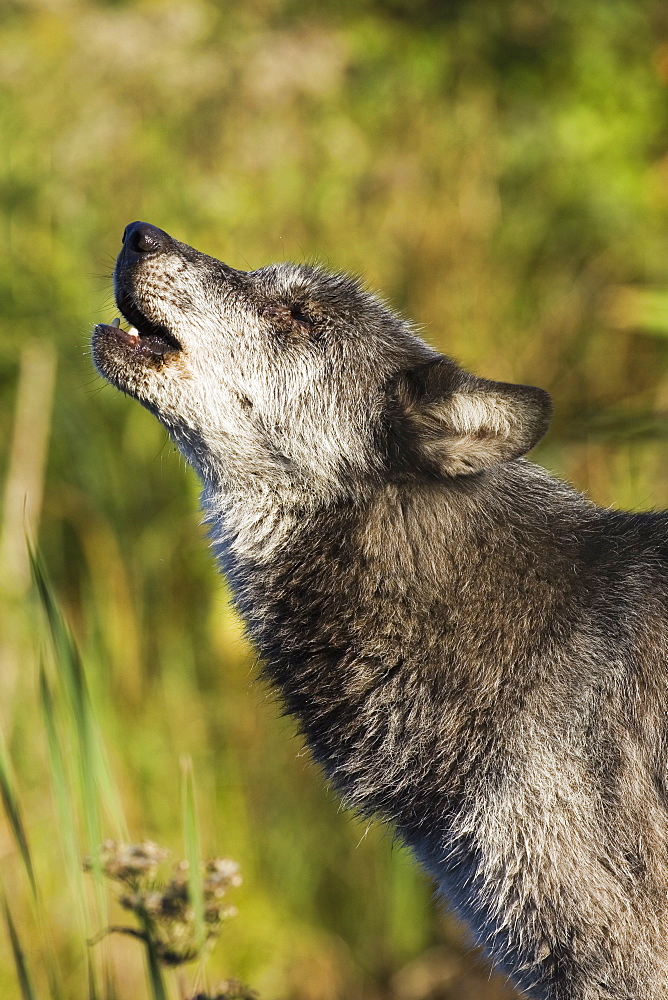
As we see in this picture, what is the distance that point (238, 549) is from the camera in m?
3.65

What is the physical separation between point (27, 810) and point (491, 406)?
342 cm

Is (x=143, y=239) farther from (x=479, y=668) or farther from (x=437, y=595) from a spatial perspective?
(x=479, y=668)

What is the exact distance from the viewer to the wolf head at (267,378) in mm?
3578

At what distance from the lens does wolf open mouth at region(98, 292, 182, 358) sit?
3633 millimetres

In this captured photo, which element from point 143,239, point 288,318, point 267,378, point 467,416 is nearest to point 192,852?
point 467,416

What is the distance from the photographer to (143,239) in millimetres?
3678

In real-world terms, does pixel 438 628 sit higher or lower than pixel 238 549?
lower

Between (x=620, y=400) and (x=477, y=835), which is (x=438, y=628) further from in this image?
(x=620, y=400)

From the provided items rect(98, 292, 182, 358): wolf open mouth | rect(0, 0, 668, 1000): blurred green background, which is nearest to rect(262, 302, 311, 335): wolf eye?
rect(98, 292, 182, 358): wolf open mouth

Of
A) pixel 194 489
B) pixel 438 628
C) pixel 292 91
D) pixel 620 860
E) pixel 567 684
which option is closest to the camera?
pixel 620 860

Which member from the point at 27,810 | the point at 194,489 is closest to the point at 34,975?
the point at 27,810

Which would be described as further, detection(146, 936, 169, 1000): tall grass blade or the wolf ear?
the wolf ear

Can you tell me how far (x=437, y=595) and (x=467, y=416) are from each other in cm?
56

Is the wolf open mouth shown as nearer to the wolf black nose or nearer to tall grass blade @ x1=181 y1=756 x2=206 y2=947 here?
the wolf black nose
